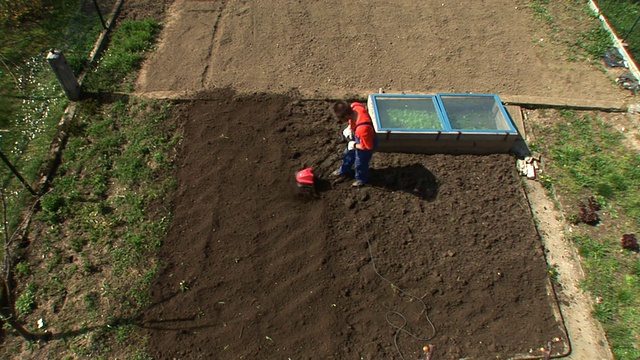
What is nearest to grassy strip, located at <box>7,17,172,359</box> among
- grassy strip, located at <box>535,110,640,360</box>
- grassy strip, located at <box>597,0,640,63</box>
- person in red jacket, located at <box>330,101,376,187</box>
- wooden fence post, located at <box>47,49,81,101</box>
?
wooden fence post, located at <box>47,49,81,101</box>

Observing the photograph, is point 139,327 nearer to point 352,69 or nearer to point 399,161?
point 399,161

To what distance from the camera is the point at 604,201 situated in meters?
7.79

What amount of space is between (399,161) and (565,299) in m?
3.32

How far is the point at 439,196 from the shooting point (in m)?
7.54

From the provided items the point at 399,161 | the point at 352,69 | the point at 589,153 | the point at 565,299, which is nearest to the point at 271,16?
the point at 352,69

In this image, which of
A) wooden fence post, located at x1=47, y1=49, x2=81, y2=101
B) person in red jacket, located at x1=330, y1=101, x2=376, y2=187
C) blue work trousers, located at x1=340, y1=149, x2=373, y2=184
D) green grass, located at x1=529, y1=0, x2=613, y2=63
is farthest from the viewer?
green grass, located at x1=529, y1=0, x2=613, y2=63

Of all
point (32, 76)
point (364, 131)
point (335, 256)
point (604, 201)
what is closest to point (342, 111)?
point (364, 131)

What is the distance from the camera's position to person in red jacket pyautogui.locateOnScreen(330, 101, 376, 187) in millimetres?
6574

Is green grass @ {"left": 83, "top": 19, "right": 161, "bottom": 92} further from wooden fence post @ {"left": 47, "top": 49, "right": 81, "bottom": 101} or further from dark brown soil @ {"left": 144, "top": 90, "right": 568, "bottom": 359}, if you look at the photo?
dark brown soil @ {"left": 144, "top": 90, "right": 568, "bottom": 359}

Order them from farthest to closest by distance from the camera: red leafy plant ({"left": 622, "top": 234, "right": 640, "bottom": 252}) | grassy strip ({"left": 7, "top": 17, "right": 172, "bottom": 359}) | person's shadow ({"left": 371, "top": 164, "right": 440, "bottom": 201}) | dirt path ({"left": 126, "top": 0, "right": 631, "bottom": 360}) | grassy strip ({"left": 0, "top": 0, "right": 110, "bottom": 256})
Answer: grassy strip ({"left": 0, "top": 0, "right": 110, "bottom": 256}), person's shadow ({"left": 371, "top": 164, "right": 440, "bottom": 201}), red leafy plant ({"left": 622, "top": 234, "right": 640, "bottom": 252}), dirt path ({"left": 126, "top": 0, "right": 631, "bottom": 360}), grassy strip ({"left": 7, "top": 17, "right": 172, "bottom": 359})

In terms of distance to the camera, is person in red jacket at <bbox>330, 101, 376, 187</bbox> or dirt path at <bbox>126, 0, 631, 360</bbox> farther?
person in red jacket at <bbox>330, 101, 376, 187</bbox>

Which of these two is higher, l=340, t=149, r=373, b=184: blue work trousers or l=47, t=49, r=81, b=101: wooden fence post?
l=47, t=49, r=81, b=101: wooden fence post

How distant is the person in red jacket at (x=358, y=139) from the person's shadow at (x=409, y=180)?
0.89 feet

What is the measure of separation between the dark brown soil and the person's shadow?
0.08ft
